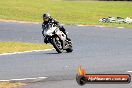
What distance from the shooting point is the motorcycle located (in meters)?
18.6

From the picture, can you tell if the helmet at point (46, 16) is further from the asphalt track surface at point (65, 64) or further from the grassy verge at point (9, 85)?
the grassy verge at point (9, 85)

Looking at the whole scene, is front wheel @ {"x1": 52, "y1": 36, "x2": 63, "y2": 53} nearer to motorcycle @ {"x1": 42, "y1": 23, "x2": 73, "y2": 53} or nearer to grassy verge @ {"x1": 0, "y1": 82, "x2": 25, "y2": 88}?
motorcycle @ {"x1": 42, "y1": 23, "x2": 73, "y2": 53}

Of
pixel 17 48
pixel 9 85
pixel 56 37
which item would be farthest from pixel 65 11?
pixel 9 85

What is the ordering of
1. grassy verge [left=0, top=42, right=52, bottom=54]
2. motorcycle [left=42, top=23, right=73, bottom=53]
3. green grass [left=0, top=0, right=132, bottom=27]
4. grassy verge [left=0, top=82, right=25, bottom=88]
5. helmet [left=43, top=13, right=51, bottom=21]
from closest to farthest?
grassy verge [left=0, top=82, right=25, bottom=88] < helmet [left=43, top=13, right=51, bottom=21] < motorcycle [left=42, top=23, right=73, bottom=53] < grassy verge [left=0, top=42, right=52, bottom=54] < green grass [left=0, top=0, right=132, bottom=27]

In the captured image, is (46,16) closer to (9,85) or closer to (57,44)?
(57,44)

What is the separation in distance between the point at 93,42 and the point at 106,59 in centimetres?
818

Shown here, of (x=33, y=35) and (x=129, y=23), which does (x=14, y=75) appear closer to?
(x=33, y=35)

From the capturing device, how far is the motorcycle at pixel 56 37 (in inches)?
733

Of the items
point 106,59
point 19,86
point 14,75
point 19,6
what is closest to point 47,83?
point 19,86

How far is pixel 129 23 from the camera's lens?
127ft

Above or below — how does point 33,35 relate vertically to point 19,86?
below

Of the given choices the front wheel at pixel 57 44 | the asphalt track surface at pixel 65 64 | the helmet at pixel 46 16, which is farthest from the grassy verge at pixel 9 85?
the front wheel at pixel 57 44

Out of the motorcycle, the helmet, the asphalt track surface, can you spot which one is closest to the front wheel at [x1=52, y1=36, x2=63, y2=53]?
the motorcycle

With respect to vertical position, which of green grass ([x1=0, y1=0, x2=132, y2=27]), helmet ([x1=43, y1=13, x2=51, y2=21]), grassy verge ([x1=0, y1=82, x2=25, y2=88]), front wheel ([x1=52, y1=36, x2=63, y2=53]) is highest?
grassy verge ([x1=0, y1=82, x2=25, y2=88])
